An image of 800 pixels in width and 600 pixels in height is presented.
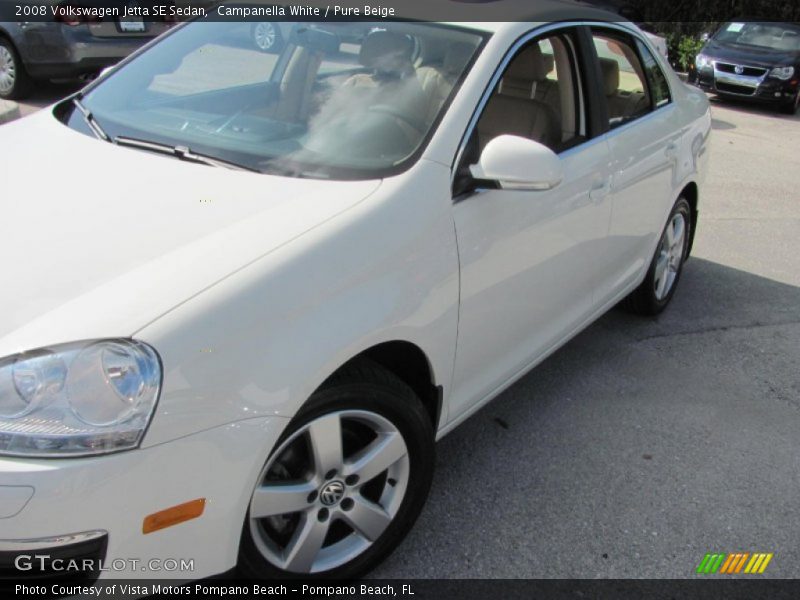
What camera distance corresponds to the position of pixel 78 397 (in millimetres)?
1780

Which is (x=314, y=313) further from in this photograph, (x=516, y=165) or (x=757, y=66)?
(x=757, y=66)

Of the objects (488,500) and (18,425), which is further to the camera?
(488,500)

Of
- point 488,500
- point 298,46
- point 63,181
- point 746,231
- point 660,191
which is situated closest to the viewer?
point 63,181

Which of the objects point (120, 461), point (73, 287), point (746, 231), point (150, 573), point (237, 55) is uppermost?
point (237, 55)

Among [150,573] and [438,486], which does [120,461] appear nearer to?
[150,573]

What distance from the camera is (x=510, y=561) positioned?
2.64 metres

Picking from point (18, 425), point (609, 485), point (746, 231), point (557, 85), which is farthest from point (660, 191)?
point (18, 425)

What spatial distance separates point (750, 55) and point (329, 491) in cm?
1222

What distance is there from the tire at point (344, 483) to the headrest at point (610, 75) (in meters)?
1.88

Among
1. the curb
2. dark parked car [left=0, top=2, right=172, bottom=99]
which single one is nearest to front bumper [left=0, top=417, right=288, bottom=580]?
the curb

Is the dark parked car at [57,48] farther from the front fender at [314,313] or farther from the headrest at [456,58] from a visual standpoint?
the front fender at [314,313]

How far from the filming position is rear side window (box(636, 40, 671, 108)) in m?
4.05

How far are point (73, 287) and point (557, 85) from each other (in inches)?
85.0

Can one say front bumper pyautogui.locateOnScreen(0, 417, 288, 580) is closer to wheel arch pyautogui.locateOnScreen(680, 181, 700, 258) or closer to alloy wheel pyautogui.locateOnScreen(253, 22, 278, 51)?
alloy wheel pyautogui.locateOnScreen(253, 22, 278, 51)
